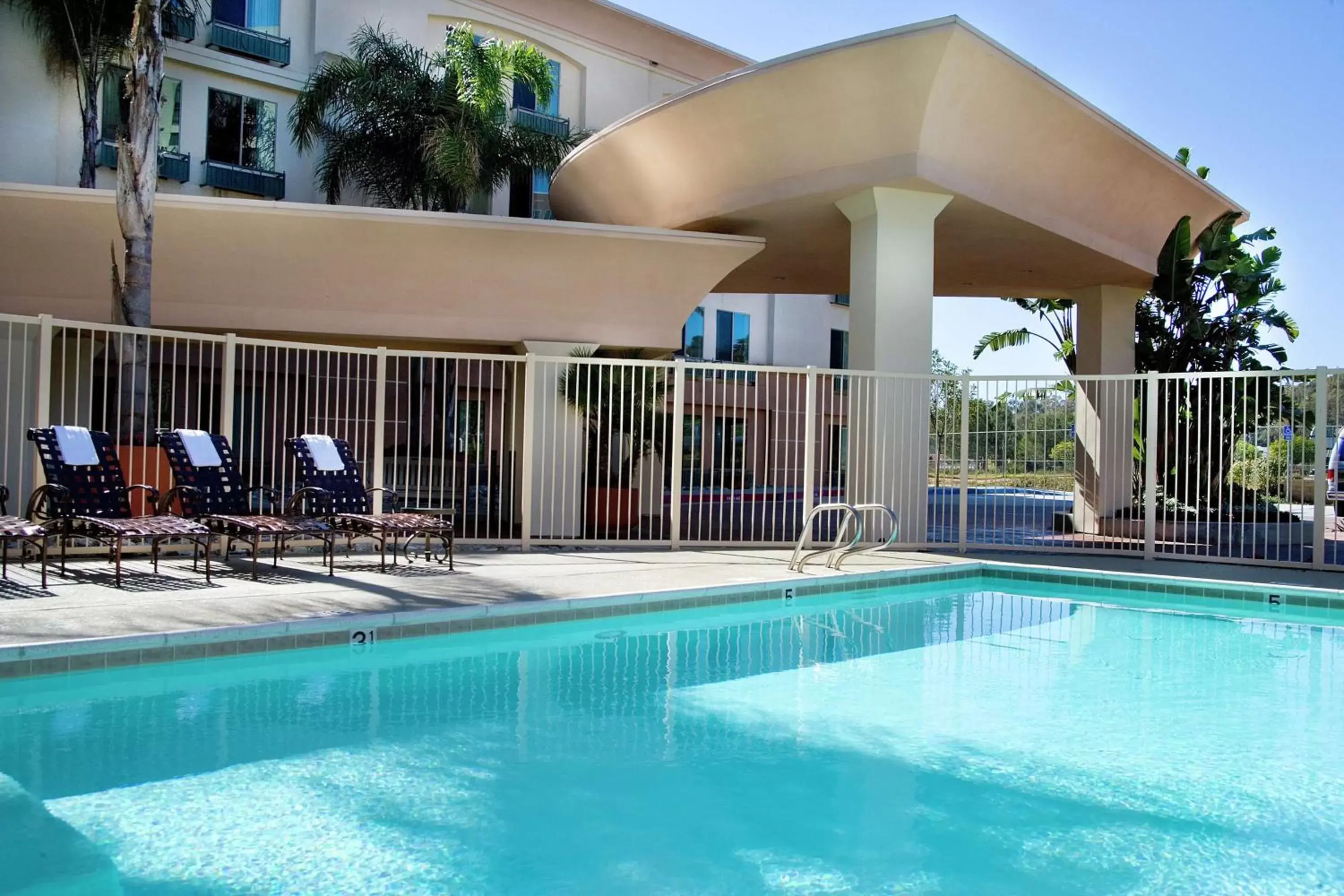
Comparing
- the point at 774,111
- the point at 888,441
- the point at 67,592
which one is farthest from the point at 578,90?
the point at 67,592

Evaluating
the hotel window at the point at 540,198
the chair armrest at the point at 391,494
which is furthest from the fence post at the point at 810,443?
the hotel window at the point at 540,198

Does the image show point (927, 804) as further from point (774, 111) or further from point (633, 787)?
point (774, 111)

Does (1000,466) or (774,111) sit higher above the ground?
(774,111)

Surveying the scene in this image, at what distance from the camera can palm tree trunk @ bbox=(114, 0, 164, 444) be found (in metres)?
11.0

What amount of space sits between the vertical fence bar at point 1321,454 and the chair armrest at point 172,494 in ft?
35.2

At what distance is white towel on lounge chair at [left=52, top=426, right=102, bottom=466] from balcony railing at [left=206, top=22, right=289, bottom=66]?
655 inches

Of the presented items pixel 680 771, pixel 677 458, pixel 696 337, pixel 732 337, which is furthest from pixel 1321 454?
pixel 732 337

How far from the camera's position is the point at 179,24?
2078 centimetres

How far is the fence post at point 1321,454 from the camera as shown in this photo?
35.0ft

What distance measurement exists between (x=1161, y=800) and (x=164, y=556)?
8.63 meters

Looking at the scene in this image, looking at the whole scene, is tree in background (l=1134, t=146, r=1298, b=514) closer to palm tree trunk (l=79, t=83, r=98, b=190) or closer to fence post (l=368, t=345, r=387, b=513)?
fence post (l=368, t=345, r=387, b=513)

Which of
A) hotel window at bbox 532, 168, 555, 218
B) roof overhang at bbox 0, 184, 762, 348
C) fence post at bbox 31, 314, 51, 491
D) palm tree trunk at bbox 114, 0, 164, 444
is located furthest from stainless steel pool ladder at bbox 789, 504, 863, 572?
hotel window at bbox 532, 168, 555, 218

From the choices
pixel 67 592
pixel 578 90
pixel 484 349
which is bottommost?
pixel 67 592

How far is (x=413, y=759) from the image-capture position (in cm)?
454
